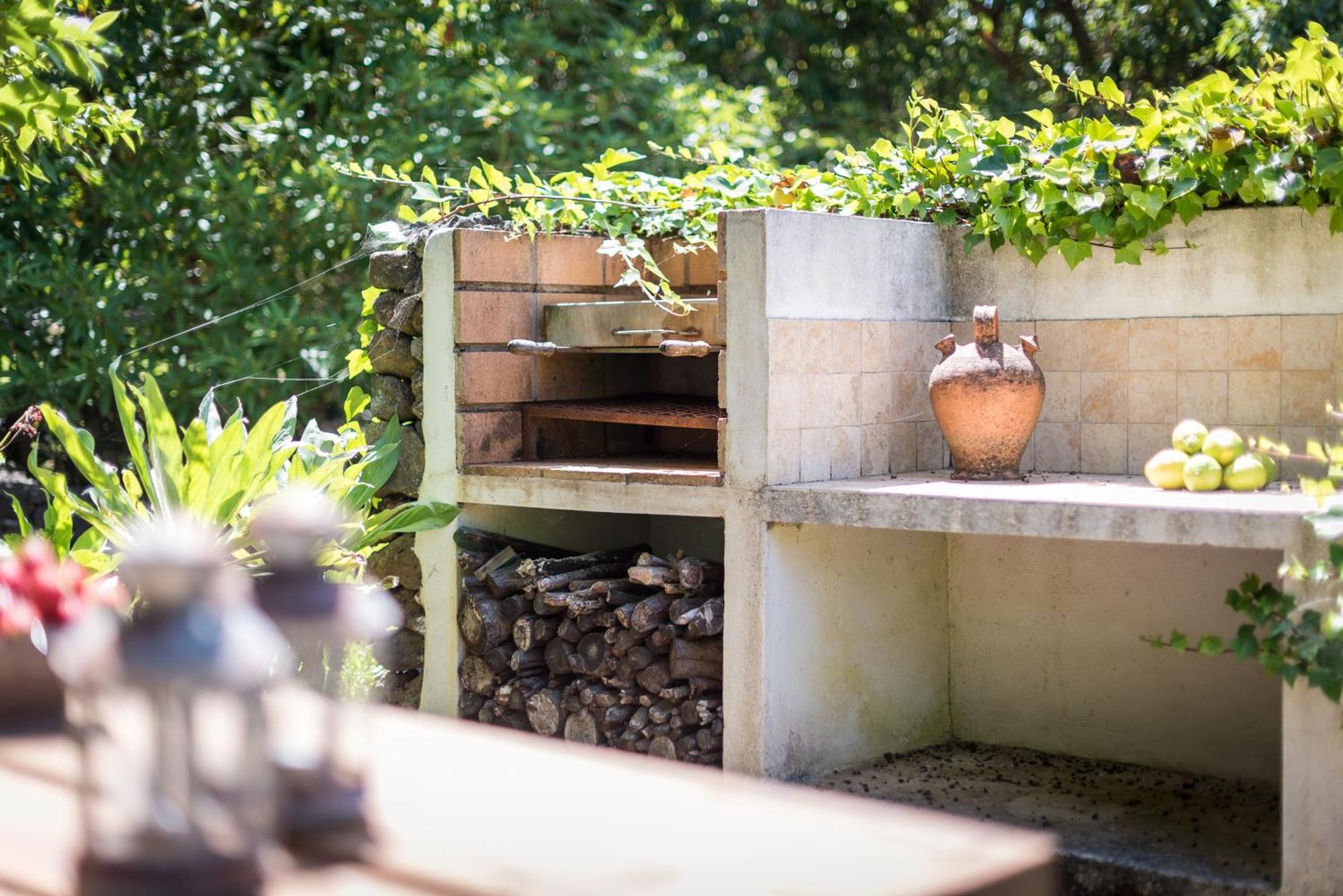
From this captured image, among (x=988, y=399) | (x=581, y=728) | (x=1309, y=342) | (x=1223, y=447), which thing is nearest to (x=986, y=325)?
(x=988, y=399)

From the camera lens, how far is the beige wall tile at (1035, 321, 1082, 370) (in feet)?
13.4

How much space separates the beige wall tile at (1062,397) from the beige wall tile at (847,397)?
0.53 metres

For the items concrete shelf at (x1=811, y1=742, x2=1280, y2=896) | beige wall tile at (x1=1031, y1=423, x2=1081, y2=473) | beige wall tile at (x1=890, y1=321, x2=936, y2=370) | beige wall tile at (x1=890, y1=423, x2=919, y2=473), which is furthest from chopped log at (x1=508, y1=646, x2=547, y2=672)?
beige wall tile at (x1=1031, y1=423, x2=1081, y2=473)

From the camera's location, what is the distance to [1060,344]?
4098 mm

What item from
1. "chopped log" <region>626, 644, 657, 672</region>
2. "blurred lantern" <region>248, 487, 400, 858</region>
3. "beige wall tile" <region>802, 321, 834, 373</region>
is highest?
"beige wall tile" <region>802, 321, 834, 373</region>

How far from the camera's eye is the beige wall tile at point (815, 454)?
12.4 ft

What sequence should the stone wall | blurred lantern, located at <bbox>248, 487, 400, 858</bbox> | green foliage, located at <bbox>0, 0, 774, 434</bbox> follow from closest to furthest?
blurred lantern, located at <bbox>248, 487, 400, 858</bbox> < the stone wall < green foliage, located at <bbox>0, 0, 774, 434</bbox>

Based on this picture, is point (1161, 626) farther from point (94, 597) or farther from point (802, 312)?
point (94, 597)

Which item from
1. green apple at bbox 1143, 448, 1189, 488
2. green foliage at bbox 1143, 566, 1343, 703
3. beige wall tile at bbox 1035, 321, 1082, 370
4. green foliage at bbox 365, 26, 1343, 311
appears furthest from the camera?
beige wall tile at bbox 1035, 321, 1082, 370

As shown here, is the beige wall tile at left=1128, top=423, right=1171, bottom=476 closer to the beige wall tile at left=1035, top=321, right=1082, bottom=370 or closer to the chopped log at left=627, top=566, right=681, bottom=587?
the beige wall tile at left=1035, top=321, right=1082, bottom=370

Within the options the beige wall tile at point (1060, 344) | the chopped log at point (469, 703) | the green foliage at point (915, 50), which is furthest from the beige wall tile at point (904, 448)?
the green foliage at point (915, 50)

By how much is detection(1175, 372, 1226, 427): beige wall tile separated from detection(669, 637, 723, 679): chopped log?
4.49ft

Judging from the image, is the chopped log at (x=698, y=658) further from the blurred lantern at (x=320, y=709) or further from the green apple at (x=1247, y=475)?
the blurred lantern at (x=320, y=709)

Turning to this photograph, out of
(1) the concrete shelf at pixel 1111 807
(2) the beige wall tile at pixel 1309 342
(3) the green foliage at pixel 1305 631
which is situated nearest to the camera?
(3) the green foliage at pixel 1305 631
